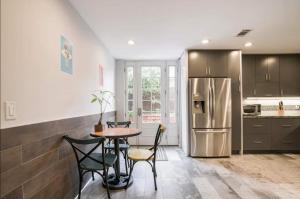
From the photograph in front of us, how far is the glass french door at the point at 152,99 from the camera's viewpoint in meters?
5.96

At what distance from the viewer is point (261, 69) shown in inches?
208

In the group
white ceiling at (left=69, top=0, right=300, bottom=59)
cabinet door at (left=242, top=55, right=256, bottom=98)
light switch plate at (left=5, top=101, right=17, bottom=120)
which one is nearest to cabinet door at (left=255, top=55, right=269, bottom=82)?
cabinet door at (left=242, top=55, right=256, bottom=98)

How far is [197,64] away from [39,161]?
12.7 ft

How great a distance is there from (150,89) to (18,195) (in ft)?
15.4

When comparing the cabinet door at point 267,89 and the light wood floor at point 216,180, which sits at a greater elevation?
the cabinet door at point 267,89

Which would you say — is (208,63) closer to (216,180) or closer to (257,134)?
(257,134)

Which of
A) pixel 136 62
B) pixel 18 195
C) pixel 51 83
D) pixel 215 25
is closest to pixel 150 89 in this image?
pixel 136 62

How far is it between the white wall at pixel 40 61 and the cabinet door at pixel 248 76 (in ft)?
13.2

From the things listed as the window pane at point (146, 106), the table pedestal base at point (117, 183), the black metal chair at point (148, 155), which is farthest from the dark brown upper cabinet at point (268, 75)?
the table pedestal base at point (117, 183)

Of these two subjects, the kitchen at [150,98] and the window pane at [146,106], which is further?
the window pane at [146,106]

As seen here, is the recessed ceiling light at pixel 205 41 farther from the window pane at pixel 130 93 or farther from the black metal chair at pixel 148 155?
the window pane at pixel 130 93

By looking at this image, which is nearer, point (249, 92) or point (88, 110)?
point (88, 110)

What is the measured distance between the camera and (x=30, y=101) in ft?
5.56

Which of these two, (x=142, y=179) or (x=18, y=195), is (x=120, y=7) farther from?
(x=142, y=179)
